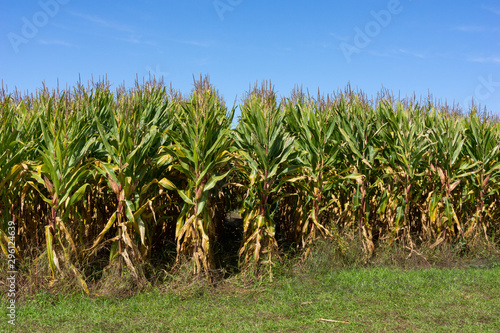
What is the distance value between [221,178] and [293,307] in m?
1.89

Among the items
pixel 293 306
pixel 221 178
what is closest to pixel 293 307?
pixel 293 306

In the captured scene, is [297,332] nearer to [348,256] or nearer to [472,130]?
[348,256]

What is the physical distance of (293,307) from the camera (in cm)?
537

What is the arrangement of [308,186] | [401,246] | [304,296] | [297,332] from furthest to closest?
[401,246]
[308,186]
[304,296]
[297,332]

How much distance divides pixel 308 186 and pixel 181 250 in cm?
228

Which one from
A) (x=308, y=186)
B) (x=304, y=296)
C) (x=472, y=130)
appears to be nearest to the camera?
(x=304, y=296)

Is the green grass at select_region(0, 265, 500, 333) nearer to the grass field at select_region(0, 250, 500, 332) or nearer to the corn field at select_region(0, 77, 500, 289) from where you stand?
the grass field at select_region(0, 250, 500, 332)

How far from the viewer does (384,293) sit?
5871mm

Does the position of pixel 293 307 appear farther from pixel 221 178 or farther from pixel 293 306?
pixel 221 178

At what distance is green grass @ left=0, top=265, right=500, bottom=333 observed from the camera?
15.9ft

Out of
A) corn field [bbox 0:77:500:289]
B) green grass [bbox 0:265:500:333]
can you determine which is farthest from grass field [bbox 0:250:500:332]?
corn field [bbox 0:77:500:289]

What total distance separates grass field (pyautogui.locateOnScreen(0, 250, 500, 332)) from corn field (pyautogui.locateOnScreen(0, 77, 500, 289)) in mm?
Result: 371

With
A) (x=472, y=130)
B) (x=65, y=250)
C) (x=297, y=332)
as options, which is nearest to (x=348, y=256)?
(x=297, y=332)

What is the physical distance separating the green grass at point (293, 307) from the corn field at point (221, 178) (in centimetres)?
40
